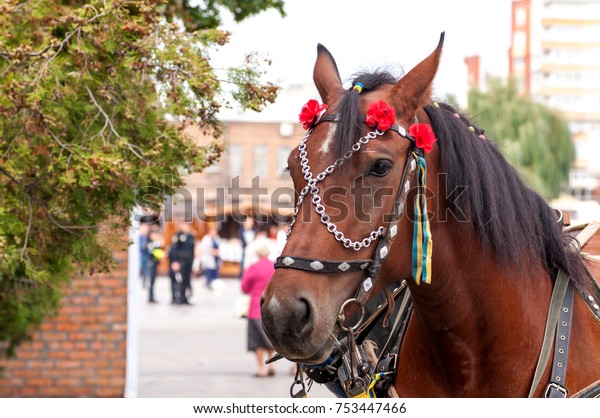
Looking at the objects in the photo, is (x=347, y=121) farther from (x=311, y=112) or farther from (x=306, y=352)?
(x=306, y=352)

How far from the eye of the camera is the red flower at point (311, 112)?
3.38m

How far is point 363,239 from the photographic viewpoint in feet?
10.2

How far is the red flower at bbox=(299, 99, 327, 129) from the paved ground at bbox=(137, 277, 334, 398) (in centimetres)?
665

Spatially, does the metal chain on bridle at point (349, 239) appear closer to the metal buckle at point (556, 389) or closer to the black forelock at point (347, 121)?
the black forelock at point (347, 121)

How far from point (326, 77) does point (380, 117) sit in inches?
21.2

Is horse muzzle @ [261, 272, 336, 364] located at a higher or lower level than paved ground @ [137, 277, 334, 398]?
higher

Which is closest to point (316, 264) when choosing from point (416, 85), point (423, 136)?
point (423, 136)

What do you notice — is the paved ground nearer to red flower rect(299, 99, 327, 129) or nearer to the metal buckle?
the metal buckle

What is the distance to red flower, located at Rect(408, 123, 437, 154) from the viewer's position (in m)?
3.26

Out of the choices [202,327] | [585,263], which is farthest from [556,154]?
[585,263]

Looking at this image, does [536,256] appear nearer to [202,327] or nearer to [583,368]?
[583,368]

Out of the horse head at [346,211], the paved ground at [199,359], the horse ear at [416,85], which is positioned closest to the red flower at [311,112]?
the horse head at [346,211]

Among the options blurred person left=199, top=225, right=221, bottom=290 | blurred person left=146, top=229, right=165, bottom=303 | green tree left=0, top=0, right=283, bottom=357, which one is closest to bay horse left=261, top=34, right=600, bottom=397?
green tree left=0, top=0, right=283, bottom=357

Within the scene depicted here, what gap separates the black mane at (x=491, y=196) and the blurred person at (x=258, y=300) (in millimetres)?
8035
